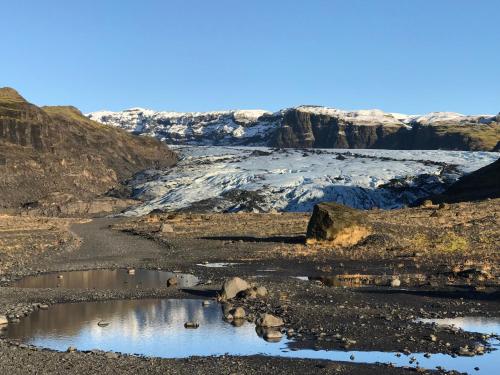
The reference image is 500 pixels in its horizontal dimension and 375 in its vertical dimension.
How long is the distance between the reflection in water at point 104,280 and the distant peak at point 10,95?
156 metres

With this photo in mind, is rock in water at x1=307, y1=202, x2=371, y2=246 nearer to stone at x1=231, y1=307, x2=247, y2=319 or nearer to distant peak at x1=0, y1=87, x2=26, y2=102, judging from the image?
stone at x1=231, y1=307, x2=247, y2=319

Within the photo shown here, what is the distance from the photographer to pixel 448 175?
126188 mm

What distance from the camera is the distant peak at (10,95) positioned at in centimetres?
17343

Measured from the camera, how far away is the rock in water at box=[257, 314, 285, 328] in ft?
56.3

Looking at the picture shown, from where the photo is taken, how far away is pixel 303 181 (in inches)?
4843

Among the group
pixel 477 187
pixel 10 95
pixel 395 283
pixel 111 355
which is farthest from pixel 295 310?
pixel 10 95

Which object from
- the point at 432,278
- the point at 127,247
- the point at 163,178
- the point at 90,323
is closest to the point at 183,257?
the point at 127,247

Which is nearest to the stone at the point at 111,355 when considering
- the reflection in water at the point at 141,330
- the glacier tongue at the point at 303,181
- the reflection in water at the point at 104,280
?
the reflection in water at the point at 141,330

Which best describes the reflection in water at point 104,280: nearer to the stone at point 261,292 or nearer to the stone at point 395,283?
the stone at point 261,292

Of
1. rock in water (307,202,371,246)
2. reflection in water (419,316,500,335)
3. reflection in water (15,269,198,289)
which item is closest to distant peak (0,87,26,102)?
rock in water (307,202,371,246)

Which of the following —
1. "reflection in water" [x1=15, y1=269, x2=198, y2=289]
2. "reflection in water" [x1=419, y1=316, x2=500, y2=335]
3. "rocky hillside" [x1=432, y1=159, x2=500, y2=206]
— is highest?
"rocky hillside" [x1=432, y1=159, x2=500, y2=206]

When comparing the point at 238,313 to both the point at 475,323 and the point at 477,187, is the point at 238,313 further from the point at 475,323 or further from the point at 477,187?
the point at 477,187

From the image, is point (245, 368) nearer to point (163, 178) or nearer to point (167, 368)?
point (167, 368)

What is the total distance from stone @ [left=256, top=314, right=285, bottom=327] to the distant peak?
563ft
